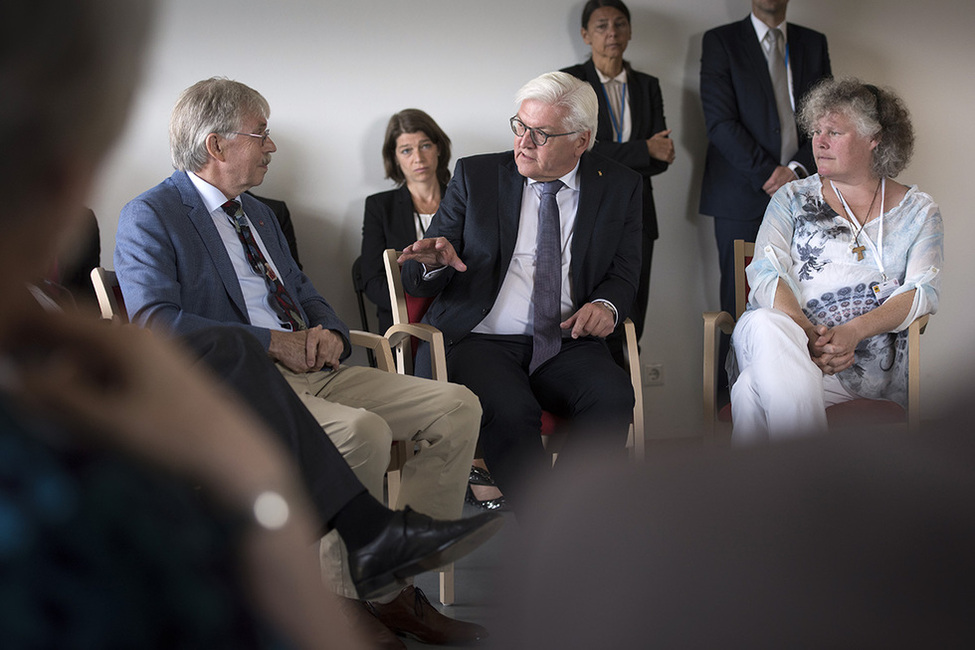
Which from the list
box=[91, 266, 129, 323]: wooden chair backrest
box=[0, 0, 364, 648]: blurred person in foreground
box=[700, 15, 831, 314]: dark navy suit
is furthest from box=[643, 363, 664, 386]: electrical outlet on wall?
box=[0, 0, 364, 648]: blurred person in foreground

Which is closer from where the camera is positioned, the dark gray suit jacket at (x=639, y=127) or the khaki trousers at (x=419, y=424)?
the khaki trousers at (x=419, y=424)

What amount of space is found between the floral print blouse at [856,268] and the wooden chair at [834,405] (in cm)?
5

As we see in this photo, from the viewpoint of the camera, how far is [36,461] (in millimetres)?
454

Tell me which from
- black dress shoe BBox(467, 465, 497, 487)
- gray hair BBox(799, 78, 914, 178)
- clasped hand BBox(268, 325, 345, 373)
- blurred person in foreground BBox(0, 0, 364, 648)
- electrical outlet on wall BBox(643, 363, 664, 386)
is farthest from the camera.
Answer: electrical outlet on wall BBox(643, 363, 664, 386)

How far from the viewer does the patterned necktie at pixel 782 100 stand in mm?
3977

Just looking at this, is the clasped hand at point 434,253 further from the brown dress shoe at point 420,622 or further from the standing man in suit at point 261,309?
the brown dress shoe at point 420,622

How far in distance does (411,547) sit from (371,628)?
65 centimetres

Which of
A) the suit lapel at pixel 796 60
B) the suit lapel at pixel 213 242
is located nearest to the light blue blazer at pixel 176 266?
the suit lapel at pixel 213 242

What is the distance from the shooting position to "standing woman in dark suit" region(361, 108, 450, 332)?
3613mm

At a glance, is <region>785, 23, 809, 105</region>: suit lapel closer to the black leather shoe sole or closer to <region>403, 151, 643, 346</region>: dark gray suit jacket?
<region>403, 151, 643, 346</region>: dark gray suit jacket

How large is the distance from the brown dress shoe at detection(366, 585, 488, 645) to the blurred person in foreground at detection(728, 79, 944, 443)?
3.20ft

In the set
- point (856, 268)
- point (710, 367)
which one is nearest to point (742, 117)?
point (856, 268)

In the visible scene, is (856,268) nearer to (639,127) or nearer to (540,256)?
(540,256)

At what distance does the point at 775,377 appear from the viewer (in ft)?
8.07
